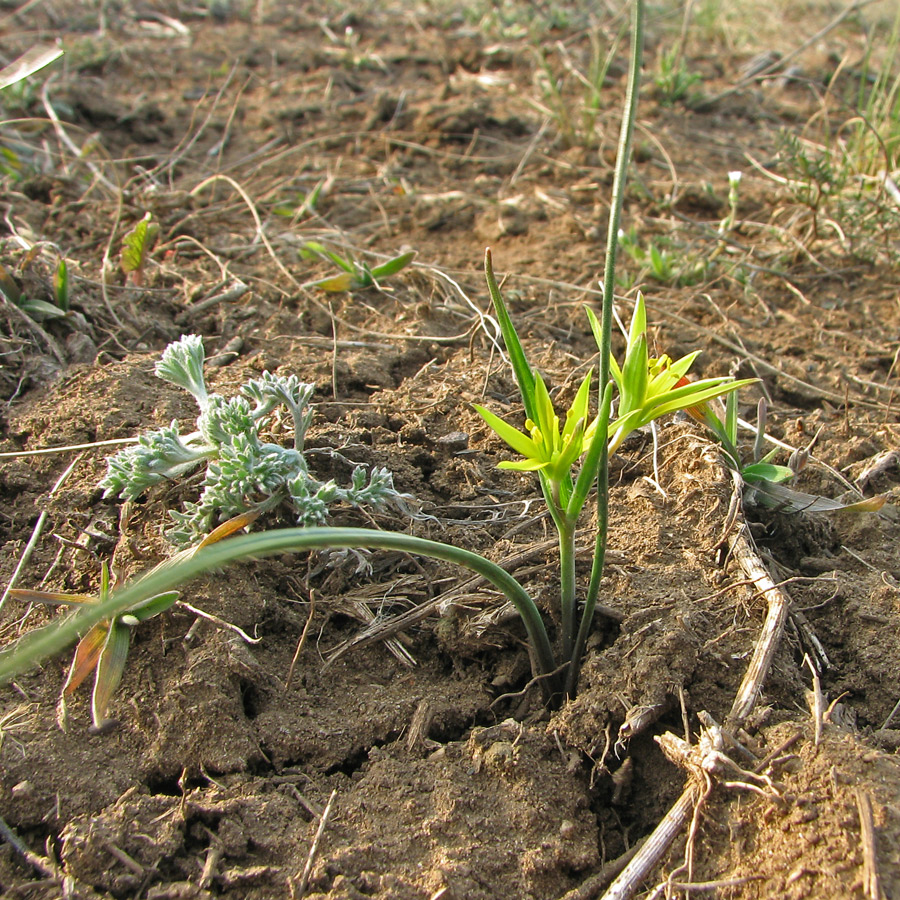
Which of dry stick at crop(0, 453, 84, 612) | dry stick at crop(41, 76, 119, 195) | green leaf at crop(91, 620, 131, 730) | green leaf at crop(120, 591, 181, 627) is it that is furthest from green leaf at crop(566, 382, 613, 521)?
dry stick at crop(41, 76, 119, 195)

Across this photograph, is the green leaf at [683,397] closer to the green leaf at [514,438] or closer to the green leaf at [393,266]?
the green leaf at [514,438]

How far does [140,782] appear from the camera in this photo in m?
1.40

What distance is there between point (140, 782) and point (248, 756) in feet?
0.59

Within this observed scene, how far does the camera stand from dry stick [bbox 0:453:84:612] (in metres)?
1.66

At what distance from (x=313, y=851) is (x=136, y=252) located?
1982 mm

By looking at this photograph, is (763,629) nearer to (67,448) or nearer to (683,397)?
(683,397)

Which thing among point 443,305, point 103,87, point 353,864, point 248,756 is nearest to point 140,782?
point 248,756

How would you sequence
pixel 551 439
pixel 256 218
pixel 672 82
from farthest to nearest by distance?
pixel 672 82 → pixel 256 218 → pixel 551 439

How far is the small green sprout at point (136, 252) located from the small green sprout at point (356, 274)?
0.52 metres

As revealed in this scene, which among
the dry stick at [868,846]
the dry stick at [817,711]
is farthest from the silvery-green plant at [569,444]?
the dry stick at [868,846]

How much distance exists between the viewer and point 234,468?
1.62 m

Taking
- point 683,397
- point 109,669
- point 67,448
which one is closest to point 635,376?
point 683,397

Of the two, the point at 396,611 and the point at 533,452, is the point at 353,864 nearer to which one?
the point at 396,611

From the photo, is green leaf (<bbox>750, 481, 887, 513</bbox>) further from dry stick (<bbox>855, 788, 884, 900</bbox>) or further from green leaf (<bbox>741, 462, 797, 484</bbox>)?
dry stick (<bbox>855, 788, 884, 900</bbox>)
